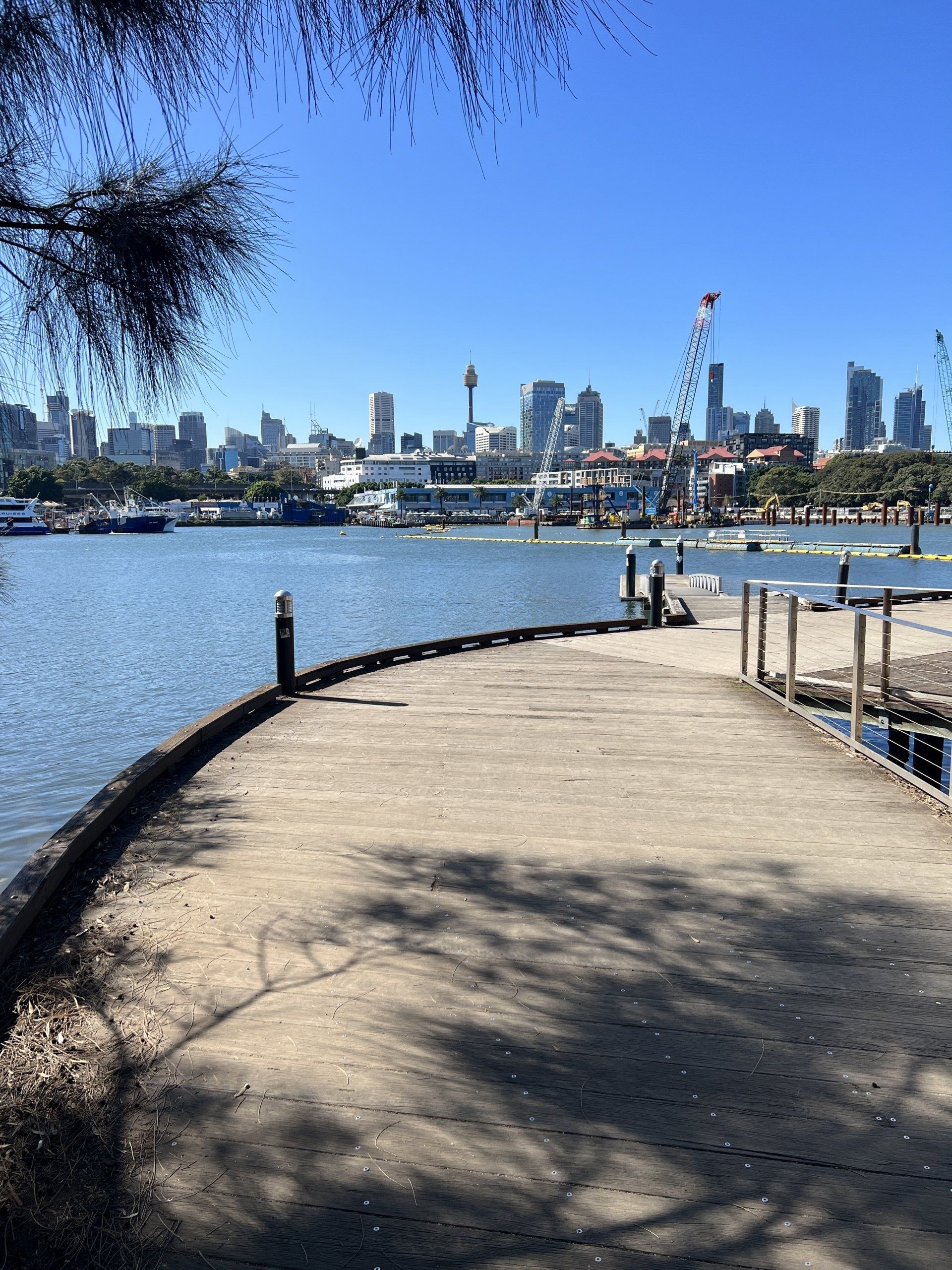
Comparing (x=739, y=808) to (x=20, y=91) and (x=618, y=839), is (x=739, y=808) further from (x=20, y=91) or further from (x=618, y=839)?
(x=20, y=91)

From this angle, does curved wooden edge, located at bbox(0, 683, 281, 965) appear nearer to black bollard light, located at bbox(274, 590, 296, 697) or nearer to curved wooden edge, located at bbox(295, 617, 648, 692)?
black bollard light, located at bbox(274, 590, 296, 697)

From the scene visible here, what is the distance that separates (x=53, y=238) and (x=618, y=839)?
316 cm

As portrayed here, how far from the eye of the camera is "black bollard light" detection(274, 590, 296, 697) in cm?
653

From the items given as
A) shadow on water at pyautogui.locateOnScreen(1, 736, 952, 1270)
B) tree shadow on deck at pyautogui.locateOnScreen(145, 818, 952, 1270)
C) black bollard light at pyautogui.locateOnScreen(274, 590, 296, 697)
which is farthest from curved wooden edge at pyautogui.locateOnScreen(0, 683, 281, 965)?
black bollard light at pyautogui.locateOnScreen(274, 590, 296, 697)

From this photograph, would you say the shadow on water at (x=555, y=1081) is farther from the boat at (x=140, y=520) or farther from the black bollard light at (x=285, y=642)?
the boat at (x=140, y=520)

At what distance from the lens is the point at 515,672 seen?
26.0ft

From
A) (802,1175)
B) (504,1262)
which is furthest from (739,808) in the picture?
(504,1262)

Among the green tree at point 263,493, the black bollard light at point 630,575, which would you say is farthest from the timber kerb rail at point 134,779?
the green tree at point 263,493

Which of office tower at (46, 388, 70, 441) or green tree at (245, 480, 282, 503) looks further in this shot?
green tree at (245, 480, 282, 503)

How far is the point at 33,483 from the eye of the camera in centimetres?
287

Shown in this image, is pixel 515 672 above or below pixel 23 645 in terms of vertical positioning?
above

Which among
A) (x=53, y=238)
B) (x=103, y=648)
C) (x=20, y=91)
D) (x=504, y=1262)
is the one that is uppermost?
(x=20, y=91)

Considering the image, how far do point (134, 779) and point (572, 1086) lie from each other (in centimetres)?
305

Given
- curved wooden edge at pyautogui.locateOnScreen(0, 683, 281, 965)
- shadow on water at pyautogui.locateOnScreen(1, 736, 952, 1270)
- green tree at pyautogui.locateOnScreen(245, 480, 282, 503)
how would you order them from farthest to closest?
green tree at pyautogui.locateOnScreen(245, 480, 282, 503)
curved wooden edge at pyautogui.locateOnScreen(0, 683, 281, 965)
shadow on water at pyautogui.locateOnScreen(1, 736, 952, 1270)
